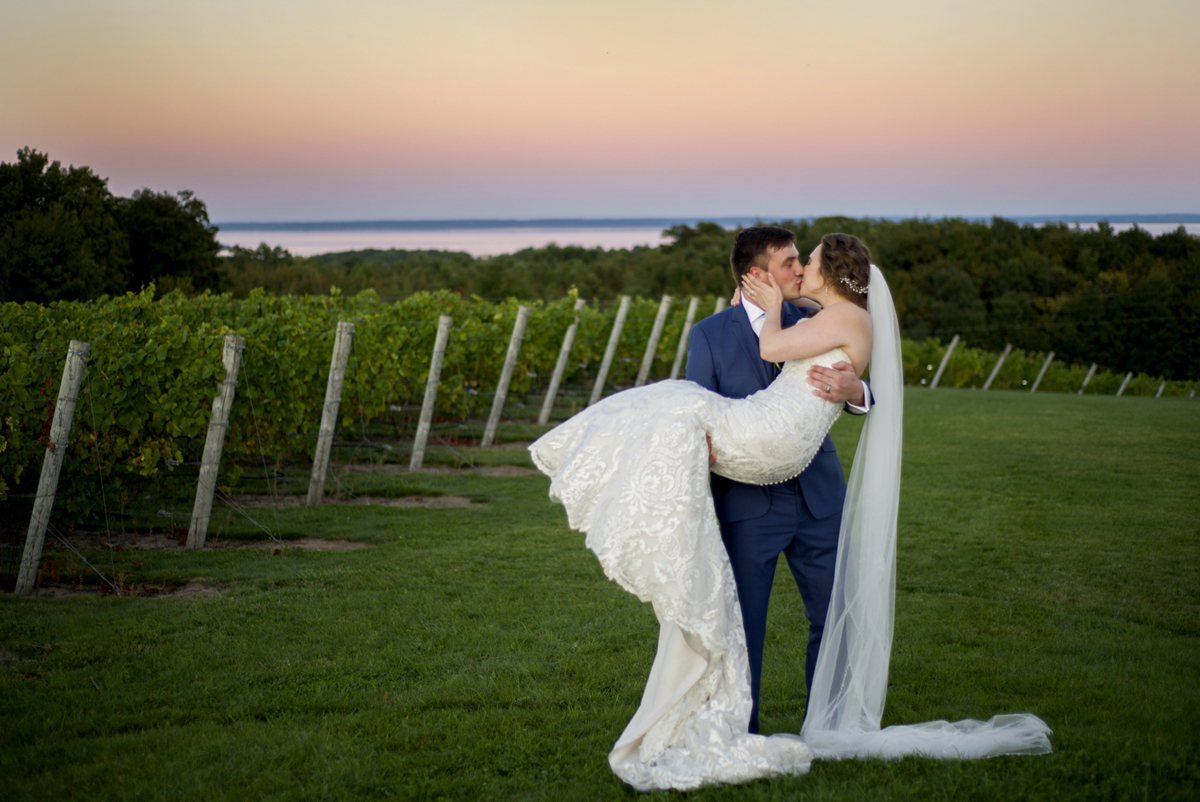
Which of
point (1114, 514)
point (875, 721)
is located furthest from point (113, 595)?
point (1114, 514)

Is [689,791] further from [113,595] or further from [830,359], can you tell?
[113,595]

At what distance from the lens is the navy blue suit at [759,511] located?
3.09m

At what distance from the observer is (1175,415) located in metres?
14.9

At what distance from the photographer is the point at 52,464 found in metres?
5.49

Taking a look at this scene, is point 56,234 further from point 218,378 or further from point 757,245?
point 757,245

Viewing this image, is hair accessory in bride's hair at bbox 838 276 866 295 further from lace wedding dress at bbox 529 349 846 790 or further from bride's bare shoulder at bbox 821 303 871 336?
lace wedding dress at bbox 529 349 846 790

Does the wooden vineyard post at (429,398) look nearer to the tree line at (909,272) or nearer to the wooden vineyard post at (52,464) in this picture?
the wooden vineyard post at (52,464)

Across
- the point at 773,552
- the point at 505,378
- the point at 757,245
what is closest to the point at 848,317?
the point at 757,245

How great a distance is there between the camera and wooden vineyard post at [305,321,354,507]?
7934 mm

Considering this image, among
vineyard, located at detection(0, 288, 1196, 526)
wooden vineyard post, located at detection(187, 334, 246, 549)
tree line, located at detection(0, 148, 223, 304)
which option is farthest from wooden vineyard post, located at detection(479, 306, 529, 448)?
tree line, located at detection(0, 148, 223, 304)

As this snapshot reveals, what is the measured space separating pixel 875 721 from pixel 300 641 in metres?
2.83

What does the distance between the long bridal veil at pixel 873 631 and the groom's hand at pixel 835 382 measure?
1.05 ft

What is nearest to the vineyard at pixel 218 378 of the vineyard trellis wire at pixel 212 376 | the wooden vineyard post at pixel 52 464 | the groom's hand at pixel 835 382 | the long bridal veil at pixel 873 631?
the vineyard trellis wire at pixel 212 376

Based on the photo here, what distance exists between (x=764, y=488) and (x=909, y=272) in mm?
48817
